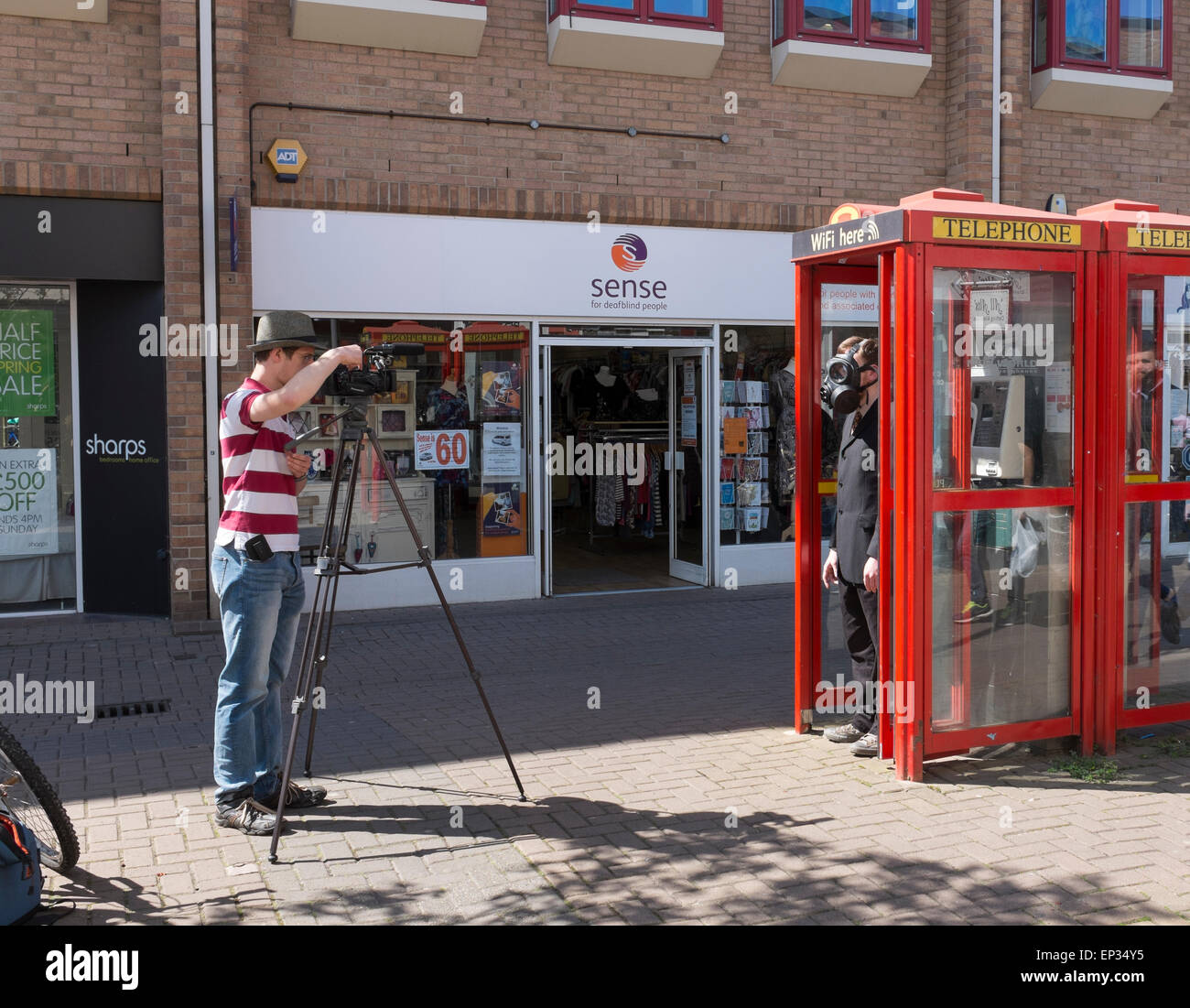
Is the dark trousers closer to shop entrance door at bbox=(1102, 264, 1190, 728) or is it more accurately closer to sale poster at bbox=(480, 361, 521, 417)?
shop entrance door at bbox=(1102, 264, 1190, 728)

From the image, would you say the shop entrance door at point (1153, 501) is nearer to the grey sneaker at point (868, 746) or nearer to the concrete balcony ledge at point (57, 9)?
the grey sneaker at point (868, 746)

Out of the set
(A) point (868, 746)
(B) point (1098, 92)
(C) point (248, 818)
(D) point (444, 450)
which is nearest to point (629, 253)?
(D) point (444, 450)

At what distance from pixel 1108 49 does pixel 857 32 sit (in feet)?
10.1

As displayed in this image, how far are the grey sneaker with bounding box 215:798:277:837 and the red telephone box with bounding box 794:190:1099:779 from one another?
285cm

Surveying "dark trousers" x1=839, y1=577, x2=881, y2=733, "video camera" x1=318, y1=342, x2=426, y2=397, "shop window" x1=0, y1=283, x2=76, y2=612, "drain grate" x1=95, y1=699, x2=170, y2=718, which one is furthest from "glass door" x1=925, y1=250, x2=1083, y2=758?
"shop window" x1=0, y1=283, x2=76, y2=612

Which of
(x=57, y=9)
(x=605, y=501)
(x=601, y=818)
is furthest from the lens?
(x=605, y=501)

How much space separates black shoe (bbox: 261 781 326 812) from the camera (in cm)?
528

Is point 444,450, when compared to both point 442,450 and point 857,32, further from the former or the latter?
point 857,32

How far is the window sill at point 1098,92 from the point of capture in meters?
12.7

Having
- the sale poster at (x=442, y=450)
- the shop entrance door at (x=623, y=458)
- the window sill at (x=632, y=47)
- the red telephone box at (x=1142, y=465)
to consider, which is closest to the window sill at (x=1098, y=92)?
the window sill at (x=632, y=47)

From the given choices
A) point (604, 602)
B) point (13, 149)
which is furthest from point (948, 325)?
point (13, 149)

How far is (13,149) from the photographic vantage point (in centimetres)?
942

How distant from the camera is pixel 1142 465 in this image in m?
6.21

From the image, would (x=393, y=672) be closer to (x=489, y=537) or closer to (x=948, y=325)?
(x=489, y=537)
